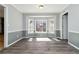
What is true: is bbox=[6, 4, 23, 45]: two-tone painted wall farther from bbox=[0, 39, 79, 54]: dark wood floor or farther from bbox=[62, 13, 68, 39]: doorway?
bbox=[62, 13, 68, 39]: doorway

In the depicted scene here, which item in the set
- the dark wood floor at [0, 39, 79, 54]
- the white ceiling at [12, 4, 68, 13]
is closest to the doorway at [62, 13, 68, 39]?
the white ceiling at [12, 4, 68, 13]

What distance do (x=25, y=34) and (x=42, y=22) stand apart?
2.00 metres

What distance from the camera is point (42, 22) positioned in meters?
11.6

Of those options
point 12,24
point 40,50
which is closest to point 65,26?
point 12,24

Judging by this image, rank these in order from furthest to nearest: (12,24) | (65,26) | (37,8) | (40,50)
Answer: (65,26), (37,8), (12,24), (40,50)

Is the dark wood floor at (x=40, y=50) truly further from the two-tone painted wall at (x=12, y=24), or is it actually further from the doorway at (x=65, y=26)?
the doorway at (x=65, y=26)

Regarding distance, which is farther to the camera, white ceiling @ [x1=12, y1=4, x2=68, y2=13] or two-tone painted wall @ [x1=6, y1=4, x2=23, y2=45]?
white ceiling @ [x1=12, y1=4, x2=68, y2=13]

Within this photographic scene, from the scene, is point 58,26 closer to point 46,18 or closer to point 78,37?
point 46,18

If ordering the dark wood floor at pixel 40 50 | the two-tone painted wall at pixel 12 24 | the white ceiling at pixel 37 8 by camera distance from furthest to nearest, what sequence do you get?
the white ceiling at pixel 37 8, the two-tone painted wall at pixel 12 24, the dark wood floor at pixel 40 50

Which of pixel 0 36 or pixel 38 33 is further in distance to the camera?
pixel 38 33

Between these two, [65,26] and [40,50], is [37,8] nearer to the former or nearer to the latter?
[65,26]

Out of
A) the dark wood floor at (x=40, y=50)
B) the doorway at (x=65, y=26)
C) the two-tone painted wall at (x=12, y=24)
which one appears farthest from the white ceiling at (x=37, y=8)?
the dark wood floor at (x=40, y=50)

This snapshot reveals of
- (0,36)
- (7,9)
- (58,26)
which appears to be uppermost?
(7,9)

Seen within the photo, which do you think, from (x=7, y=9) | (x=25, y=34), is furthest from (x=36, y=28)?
(x=7, y=9)
